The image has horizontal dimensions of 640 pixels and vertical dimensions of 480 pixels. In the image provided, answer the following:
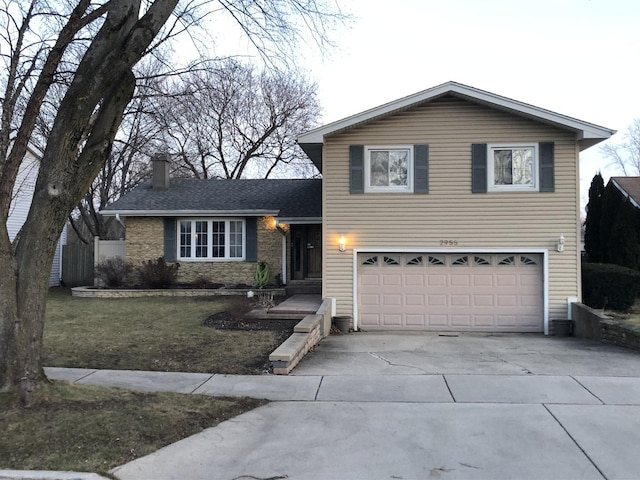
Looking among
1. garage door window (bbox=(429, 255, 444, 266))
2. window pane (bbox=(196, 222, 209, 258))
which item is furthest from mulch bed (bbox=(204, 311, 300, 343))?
window pane (bbox=(196, 222, 209, 258))

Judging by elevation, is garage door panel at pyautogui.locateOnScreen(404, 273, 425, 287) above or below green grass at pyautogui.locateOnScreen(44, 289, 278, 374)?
above

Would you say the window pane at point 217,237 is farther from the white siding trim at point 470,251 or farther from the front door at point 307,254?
the white siding trim at point 470,251

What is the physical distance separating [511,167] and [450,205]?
70.9 inches

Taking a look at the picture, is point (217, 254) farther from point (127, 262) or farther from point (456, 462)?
point (456, 462)

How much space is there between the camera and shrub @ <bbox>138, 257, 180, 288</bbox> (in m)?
16.8

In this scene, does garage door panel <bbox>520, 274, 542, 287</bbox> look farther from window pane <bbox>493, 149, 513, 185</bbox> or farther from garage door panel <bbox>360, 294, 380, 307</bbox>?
garage door panel <bbox>360, 294, 380, 307</bbox>

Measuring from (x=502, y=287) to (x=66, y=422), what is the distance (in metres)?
10.4

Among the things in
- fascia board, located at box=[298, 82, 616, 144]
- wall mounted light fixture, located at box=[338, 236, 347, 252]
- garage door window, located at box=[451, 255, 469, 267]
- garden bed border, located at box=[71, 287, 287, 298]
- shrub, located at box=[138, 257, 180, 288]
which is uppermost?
fascia board, located at box=[298, 82, 616, 144]

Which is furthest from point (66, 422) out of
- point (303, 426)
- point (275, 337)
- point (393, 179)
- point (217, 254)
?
point (217, 254)

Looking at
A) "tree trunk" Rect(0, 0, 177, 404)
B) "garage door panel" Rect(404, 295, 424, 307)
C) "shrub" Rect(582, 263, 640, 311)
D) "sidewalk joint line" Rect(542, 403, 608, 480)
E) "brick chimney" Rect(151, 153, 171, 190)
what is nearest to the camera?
"sidewalk joint line" Rect(542, 403, 608, 480)

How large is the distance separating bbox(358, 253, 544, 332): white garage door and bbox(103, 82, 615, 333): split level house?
25 mm

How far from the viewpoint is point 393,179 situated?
12539 mm

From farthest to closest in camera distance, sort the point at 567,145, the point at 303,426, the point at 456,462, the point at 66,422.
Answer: the point at 567,145, the point at 303,426, the point at 66,422, the point at 456,462

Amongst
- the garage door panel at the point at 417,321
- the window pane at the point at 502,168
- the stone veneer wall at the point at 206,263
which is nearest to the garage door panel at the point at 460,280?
the garage door panel at the point at 417,321
